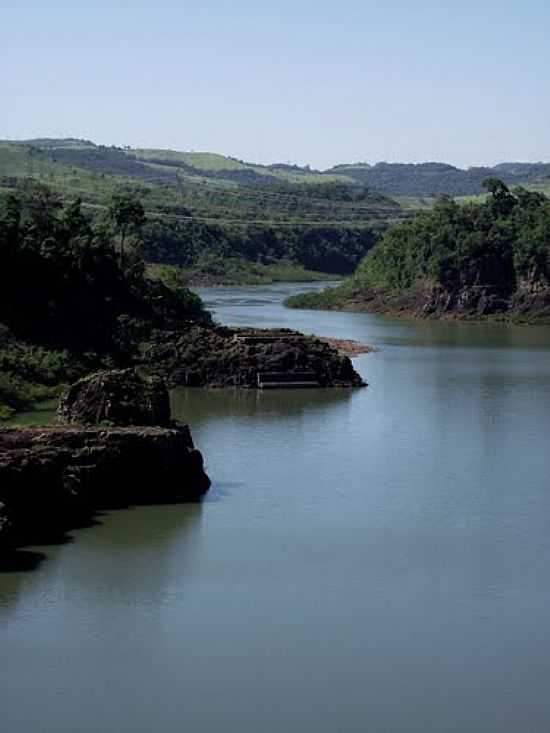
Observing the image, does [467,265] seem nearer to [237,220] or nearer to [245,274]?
[245,274]

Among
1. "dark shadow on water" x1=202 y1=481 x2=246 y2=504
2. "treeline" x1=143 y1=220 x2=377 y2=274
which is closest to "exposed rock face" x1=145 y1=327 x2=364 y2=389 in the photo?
"dark shadow on water" x1=202 y1=481 x2=246 y2=504

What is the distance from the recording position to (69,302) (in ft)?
171

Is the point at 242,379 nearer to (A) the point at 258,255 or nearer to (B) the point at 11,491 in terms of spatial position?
(B) the point at 11,491

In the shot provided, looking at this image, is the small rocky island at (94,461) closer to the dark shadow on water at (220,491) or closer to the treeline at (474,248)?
the dark shadow on water at (220,491)

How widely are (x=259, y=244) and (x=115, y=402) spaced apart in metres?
95.4

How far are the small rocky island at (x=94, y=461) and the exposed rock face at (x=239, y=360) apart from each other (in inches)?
640

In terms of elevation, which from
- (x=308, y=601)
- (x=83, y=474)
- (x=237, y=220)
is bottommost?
(x=308, y=601)

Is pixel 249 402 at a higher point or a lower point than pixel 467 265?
lower

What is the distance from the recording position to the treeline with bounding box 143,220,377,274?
386ft

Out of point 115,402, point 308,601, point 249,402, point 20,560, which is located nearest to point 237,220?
point 249,402

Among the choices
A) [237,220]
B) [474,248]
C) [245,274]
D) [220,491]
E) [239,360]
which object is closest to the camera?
[220,491]

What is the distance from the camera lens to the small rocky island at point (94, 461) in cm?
2853

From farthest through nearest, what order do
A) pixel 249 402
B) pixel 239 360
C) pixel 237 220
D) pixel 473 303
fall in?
pixel 237 220
pixel 473 303
pixel 239 360
pixel 249 402

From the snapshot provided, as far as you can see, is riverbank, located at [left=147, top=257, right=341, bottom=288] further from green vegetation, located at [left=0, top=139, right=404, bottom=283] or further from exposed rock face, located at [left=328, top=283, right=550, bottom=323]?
exposed rock face, located at [left=328, top=283, right=550, bottom=323]
